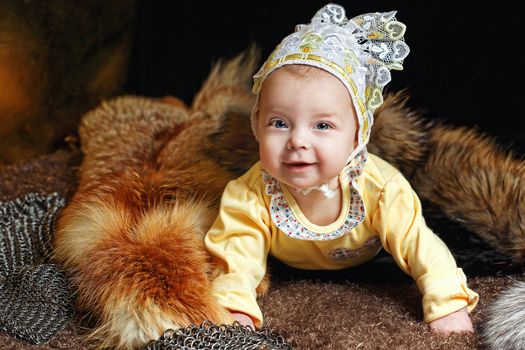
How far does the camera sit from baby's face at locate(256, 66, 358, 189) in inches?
49.1

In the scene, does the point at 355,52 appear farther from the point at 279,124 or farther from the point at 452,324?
the point at 452,324

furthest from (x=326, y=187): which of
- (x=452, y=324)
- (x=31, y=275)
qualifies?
(x=31, y=275)

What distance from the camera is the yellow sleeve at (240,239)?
4.39ft

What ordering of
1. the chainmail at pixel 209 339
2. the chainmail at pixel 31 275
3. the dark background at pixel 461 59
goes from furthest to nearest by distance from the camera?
the dark background at pixel 461 59, the chainmail at pixel 31 275, the chainmail at pixel 209 339

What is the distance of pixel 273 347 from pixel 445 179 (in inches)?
25.4

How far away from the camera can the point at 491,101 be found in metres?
1.78

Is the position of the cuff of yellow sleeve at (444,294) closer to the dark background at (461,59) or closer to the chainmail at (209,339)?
the chainmail at (209,339)

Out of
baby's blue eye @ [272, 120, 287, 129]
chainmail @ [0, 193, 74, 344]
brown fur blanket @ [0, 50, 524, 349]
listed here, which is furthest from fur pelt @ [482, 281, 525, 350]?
chainmail @ [0, 193, 74, 344]

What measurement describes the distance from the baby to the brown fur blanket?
0.21ft

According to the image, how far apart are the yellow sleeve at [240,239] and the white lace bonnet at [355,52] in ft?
0.60

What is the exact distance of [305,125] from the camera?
4.13 ft

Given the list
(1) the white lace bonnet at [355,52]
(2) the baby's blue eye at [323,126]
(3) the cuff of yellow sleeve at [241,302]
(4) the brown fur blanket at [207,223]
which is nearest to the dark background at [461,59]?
(4) the brown fur blanket at [207,223]

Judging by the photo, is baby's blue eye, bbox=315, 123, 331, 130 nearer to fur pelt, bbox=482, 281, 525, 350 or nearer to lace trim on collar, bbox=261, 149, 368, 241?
lace trim on collar, bbox=261, 149, 368, 241

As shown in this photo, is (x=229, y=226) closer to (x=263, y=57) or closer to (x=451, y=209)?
(x=451, y=209)
